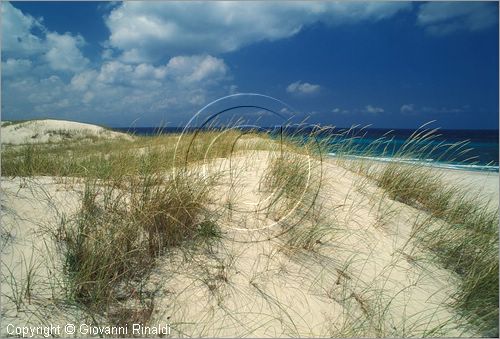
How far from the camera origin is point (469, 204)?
4789 millimetres

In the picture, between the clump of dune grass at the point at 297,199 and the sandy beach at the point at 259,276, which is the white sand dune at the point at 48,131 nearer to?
the clump of dune grass at the point at 297,199

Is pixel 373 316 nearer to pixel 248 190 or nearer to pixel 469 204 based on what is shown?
pixel 248 190

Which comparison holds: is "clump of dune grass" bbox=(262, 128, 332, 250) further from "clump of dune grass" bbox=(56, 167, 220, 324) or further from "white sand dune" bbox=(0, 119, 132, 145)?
"white sand dune" bbox=(0, 119, 132, 145)

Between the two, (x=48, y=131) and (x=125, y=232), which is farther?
(x=48, y=131)

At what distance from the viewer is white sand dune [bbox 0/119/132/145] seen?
17377 mm

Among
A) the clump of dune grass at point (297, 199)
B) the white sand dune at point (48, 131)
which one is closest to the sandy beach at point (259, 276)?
the clump of dune grass at point (297, 199)

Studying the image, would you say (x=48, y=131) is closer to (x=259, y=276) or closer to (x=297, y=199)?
(x=297, y=199)

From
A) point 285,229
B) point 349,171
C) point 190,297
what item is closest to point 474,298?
point 285,229

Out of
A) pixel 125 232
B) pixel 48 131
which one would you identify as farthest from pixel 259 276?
pixel 48 131

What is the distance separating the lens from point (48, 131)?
64.1ft

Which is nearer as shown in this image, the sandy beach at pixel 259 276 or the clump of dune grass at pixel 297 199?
the sandy beach at pixel 259 276

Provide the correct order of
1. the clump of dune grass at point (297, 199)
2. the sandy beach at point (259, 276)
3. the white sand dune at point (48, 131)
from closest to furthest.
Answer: the sandy beach at point (259, 276), the clump of dune grass at point (297, 199), the white sand dune at point (48, 131)

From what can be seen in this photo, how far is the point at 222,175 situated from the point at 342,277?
70.9 inches

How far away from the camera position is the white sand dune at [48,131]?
684 inches
